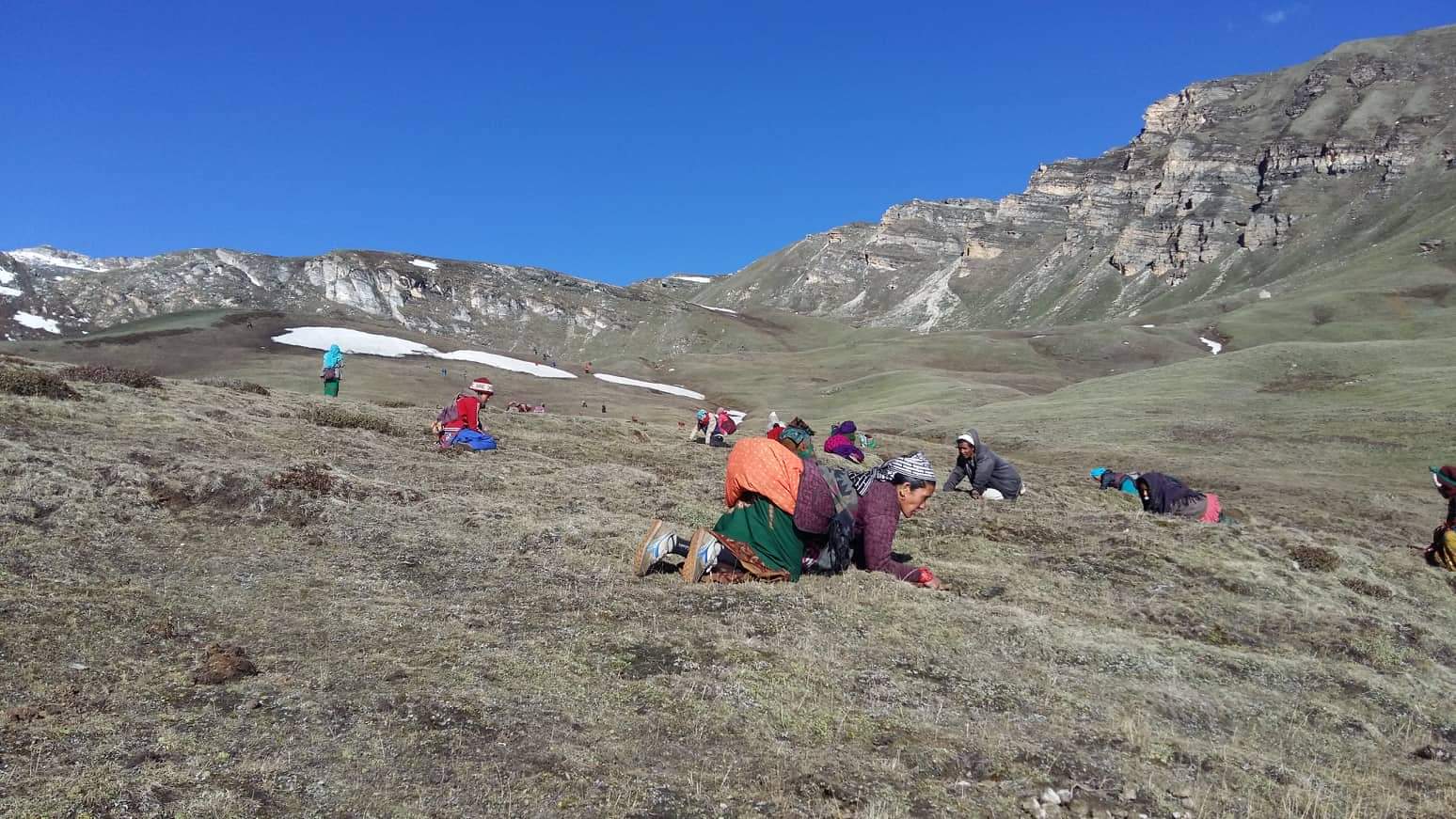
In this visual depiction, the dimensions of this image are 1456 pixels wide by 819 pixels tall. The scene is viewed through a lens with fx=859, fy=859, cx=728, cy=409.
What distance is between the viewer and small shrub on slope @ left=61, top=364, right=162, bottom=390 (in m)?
19.2

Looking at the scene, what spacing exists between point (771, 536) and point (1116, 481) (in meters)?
13.6

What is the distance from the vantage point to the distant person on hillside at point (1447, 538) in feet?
49.5

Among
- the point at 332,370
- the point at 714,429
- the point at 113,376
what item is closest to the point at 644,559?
the point at 714,429

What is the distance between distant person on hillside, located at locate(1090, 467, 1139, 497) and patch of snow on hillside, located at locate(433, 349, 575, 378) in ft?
142

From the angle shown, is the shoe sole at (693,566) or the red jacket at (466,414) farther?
the red jacket at (466,414)

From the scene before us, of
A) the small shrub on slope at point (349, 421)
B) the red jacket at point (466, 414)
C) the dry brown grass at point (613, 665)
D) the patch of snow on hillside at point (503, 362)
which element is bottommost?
the dry brown grass at point (613, 665)

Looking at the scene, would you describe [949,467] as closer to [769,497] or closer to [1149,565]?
[1149,565]

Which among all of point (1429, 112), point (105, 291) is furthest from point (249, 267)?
point (1429, 112)

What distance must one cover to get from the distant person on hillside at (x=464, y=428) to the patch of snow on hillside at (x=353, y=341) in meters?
45.1

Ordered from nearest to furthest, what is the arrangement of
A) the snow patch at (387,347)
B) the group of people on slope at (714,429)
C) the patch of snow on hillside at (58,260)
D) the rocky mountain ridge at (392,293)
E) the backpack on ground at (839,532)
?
the backpack on ground at (839,532) → the group of people on slope at (714,429) → the snow patch at (387,347) → the rocky mountain ridge at (392,293) → the patch of snow on hillside at (58,260)

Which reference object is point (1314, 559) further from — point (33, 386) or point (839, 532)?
point (33, 386)

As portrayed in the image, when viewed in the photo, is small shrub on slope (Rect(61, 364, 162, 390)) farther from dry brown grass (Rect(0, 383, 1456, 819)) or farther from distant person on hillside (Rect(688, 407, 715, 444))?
distant person on hillside (Rect(688, 407, 715, 444))

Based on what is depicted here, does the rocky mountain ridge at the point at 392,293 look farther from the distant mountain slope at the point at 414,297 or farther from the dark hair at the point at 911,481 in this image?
the dark hair at the point at 911,481

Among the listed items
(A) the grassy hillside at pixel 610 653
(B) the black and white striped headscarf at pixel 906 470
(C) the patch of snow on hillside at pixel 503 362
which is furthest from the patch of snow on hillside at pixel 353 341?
(B) the black and white striped headscarf at pixel 906 470
